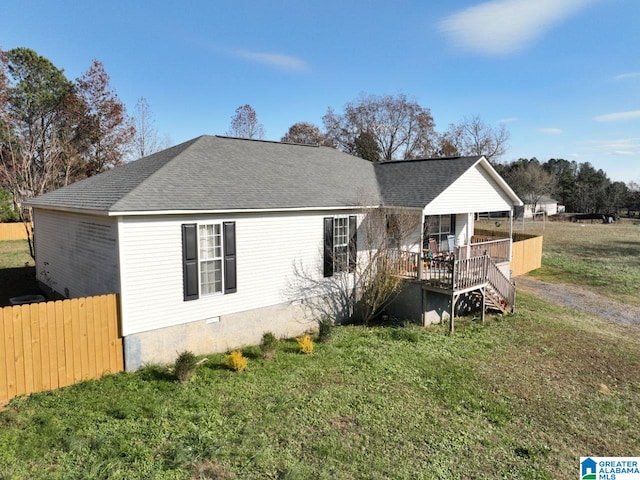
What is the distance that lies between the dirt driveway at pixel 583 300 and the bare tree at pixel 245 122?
120 feet

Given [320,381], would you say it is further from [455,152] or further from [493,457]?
[455,152]

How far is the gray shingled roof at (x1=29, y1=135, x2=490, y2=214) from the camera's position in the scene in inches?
373

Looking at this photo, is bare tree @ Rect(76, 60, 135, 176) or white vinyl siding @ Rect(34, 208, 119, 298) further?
bare tree @ Rect(76, 60, 135, 176)

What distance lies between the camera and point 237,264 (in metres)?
10.4

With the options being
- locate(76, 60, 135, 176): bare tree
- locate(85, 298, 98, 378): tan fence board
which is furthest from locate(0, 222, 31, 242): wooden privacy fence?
locate(85, 298, 98, 378): tan fence board

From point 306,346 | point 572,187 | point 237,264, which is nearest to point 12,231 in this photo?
point 237,264

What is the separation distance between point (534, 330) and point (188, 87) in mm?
33476

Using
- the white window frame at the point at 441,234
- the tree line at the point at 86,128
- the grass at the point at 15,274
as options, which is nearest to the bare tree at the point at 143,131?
the tree line at the point at 86,128

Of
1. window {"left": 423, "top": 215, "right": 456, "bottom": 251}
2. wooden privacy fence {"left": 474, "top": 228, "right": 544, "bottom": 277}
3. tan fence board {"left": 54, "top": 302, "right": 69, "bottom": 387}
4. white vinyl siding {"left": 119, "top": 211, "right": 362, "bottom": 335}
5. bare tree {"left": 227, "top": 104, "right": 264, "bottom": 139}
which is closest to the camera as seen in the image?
tan fence board {"left": 54, "top": 302, "right": 69, "bottom": 387}

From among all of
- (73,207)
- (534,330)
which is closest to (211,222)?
(73,207)

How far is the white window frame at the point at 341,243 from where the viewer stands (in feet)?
42.3

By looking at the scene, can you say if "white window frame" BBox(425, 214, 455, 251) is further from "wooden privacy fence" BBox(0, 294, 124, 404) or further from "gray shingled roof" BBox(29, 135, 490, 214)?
"wooden privacy fence" BBox(0, 294, 124, 404)

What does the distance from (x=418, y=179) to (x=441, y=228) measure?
10.5ft

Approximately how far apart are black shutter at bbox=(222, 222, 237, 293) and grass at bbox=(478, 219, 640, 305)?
58.3 feet
